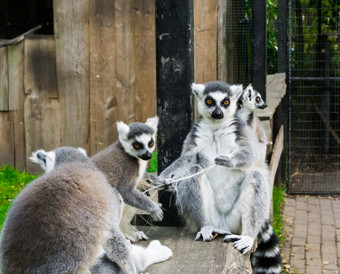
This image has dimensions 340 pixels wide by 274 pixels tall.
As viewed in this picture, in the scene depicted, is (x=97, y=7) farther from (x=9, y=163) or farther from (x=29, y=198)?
(x=29, y=198)

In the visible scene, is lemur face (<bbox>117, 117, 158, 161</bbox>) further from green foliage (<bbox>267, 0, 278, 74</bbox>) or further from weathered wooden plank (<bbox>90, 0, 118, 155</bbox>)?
green foliage (<bbox>267, 0, 278, 74</bbox>)

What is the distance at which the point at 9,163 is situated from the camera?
25.3 ft

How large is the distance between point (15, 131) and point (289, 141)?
3811 millimetres

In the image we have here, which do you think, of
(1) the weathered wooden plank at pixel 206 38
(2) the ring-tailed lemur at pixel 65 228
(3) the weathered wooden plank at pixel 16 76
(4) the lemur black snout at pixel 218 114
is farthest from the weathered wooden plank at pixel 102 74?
(2) the ring-tailed lemur at pixel 65 228

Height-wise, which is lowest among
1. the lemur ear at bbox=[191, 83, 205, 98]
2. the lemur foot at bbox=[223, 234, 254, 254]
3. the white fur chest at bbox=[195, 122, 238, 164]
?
the lemur foot at bbox=[223, 234, 254, 254]

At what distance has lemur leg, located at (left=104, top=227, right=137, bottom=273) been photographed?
3314mm

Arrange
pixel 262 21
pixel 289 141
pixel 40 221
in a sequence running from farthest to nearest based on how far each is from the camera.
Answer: pixel 289 141
pixel 262 21
pixel 40 221

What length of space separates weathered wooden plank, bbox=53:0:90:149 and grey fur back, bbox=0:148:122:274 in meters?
4.21

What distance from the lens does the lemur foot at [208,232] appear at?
13.7 ft

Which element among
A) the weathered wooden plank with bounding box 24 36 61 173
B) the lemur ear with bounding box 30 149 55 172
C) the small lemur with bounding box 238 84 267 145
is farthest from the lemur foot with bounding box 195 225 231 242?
the weathered wooden plank with bounding box 24 36 61 173

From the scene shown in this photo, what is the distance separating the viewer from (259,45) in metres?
6.40

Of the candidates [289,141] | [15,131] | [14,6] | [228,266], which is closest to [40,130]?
[15,131]

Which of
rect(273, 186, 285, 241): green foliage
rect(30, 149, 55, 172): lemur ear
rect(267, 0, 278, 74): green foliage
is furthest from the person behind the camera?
rect(267, 0, 278, 74): green foliage

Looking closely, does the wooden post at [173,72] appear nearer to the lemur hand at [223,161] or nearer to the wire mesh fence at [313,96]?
the lemur hand at [223,161]
